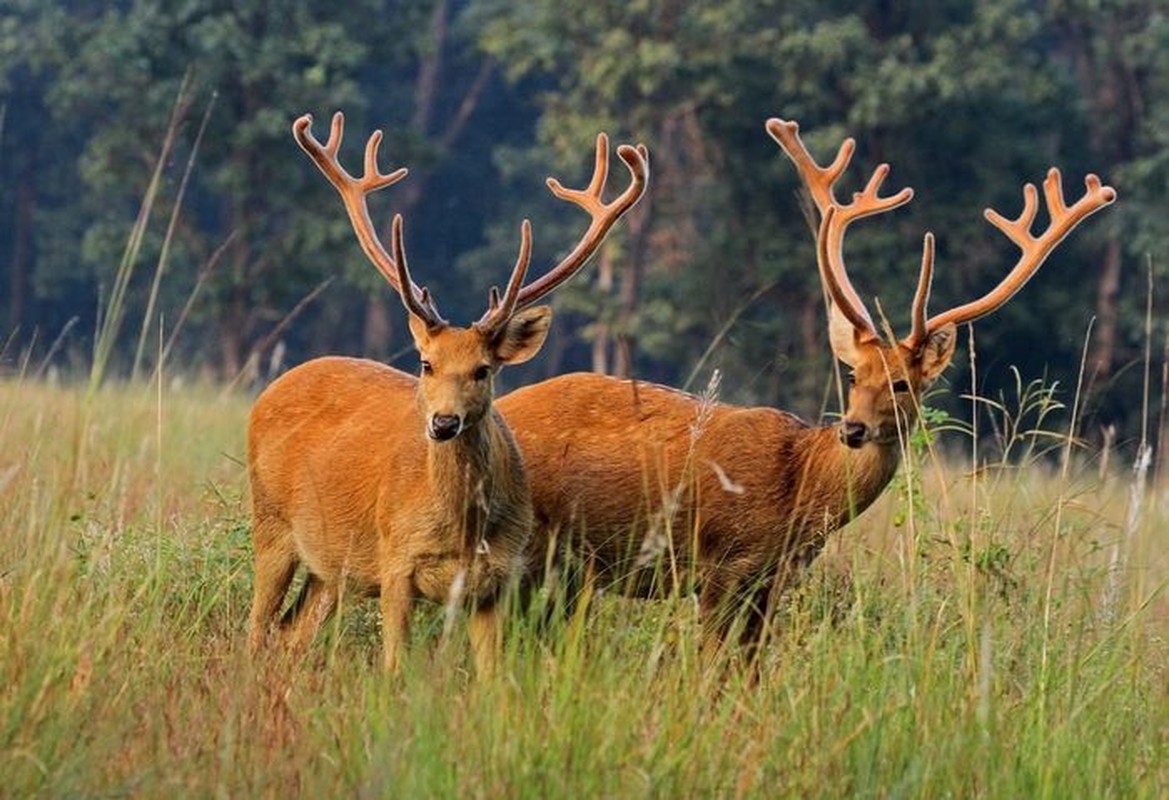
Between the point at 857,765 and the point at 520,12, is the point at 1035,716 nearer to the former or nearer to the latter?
the point at 857,765

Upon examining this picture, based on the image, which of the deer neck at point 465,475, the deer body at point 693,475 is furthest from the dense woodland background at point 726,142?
the deer neck at point 465,475

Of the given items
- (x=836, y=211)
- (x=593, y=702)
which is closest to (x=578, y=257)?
(x=836, y=211)

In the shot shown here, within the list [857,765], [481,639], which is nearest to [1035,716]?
[857,765]

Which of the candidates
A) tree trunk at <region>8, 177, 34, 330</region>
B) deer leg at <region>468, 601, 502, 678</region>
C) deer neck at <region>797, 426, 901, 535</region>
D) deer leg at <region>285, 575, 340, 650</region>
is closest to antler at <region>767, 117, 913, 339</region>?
deer neck at <region>797, 426, 901, 535</region>

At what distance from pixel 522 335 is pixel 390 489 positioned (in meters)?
0.57

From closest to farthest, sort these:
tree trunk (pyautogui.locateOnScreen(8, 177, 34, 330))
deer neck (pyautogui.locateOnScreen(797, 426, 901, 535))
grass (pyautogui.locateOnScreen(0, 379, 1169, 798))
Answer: grass (pyautogui.locateOnScreen(0, 379, 1169, 798)) < deer neck (pyautogui.locateOnScreen(797, 426, 901, 535)) < tree trunk (pyautogui.locateOnScreen(8, 177, 34, 330))

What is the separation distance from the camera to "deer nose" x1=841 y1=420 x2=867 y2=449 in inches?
254

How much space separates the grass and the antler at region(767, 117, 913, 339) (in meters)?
0.74

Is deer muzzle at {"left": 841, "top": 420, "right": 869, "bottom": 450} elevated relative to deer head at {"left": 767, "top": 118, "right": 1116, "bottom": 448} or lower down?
lower down

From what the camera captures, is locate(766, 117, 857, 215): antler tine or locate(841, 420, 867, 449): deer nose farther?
locate(766, 117, 857, 215): antler tine

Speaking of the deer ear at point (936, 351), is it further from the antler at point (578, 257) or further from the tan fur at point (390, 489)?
the tan fur at point (390, 489)

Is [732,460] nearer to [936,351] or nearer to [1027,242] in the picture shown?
[936,351]

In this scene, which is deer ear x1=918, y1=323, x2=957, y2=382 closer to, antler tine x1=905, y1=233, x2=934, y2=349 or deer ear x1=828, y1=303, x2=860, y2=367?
antler tine x1=905, y1=233, x2=934, y2=349

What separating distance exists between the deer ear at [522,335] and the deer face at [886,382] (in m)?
0.89
